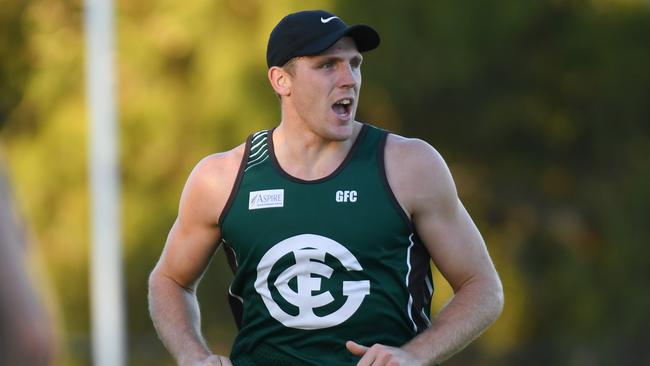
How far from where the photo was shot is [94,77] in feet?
58.5

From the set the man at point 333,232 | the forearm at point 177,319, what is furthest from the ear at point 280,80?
the forearm at point 177,319

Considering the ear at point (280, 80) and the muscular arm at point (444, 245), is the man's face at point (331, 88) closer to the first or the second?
the ear at point (280, 80)

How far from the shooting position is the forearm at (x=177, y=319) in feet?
18.1

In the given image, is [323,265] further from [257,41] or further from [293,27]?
[257,41]

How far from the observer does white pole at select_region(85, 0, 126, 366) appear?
58.1 feet

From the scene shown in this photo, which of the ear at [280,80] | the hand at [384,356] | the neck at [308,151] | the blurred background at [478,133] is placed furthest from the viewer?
the blurred background at [478,133]

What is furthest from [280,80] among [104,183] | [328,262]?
[104,183]

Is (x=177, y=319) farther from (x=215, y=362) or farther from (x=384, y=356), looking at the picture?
(x=384, y=356)

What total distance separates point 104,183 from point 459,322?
42.0 ft

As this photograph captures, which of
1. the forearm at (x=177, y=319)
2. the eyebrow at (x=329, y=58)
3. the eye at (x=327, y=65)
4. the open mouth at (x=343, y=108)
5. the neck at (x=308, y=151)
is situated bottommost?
the forearm at (x=177, y=319)

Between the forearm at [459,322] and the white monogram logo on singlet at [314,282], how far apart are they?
0.26 meters

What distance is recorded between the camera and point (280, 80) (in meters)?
5.63

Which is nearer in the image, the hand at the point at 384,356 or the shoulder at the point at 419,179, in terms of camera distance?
the hand at the point at 384,356

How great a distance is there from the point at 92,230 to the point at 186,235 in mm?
13390
